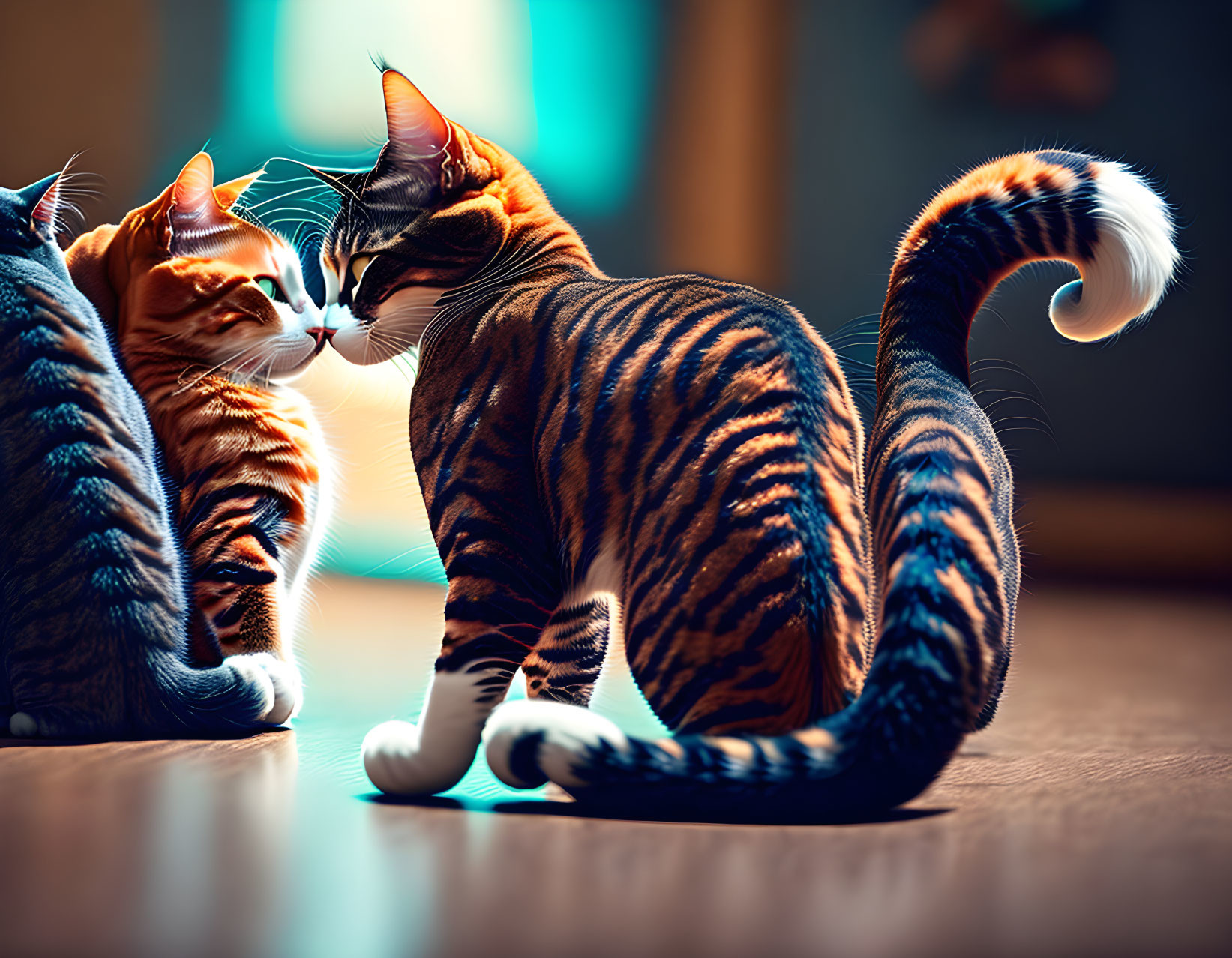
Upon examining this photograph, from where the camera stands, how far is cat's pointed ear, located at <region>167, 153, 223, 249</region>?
879 mm

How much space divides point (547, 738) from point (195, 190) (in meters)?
0.58

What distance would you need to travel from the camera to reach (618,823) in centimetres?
58

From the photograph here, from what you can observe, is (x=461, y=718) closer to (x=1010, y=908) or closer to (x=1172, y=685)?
(x=1010, y=908)

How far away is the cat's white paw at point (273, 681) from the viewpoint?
0.78 meters

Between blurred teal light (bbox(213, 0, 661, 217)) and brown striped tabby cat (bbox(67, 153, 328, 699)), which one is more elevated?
blurred teal light (bbox(213, 0, 661, 217))

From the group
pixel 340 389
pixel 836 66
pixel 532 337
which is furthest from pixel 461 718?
pixel 836 66

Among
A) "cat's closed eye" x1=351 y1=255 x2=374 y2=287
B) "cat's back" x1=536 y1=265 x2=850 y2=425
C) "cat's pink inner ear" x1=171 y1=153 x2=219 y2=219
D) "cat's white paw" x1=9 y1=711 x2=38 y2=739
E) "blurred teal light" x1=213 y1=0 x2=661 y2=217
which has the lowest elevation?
"cat's white paw" x1=9 y1=711 x2=38 y2=739

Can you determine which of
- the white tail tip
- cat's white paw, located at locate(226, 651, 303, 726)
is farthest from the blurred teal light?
the white tail tip

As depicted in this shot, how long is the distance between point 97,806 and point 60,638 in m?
0.14

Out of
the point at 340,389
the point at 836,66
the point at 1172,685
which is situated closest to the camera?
the point at 340,389

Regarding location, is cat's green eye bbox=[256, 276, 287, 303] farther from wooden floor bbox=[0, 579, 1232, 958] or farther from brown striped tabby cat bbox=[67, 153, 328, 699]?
wooden floor bbox=[0, 579, 1232, 958]

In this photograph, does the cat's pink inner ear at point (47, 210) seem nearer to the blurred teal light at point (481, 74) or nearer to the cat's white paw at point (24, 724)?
the cat's white paw at point (24, 724)

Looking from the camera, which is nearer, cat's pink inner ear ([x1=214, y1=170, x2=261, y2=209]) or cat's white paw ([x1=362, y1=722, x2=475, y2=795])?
cat's white paw ([x1=362, y1=722, x2=475, y2=795])

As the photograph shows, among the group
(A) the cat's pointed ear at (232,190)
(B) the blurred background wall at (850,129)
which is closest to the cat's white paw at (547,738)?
(A) the cat's pointed ear at (232,190)
